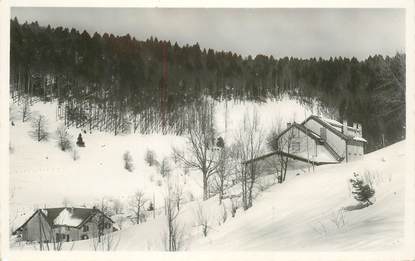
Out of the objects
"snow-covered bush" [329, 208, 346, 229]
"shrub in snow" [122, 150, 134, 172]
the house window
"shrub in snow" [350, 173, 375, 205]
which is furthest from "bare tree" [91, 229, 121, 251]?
"shrub in snow" [350, 173, 375, 205]

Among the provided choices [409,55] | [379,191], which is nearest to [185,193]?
[379,191]

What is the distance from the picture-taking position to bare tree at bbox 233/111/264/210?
7.82 metres

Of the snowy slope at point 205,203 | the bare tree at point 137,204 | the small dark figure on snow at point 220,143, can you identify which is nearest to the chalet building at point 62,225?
the snowy slope at point 205,203

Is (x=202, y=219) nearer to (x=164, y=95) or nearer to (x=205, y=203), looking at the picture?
(x=205, y=203)

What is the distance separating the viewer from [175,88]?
7809 millimetres

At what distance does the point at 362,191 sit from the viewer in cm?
757

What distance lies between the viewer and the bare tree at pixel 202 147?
7836 millimetres

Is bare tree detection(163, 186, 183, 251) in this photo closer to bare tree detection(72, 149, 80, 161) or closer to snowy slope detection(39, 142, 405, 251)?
snowy slope detection(39, 142, 405, 251)

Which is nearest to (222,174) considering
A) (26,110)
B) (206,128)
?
(206,128)

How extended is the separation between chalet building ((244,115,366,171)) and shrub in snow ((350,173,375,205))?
330 millimetres

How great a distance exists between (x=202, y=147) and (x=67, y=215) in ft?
6.49

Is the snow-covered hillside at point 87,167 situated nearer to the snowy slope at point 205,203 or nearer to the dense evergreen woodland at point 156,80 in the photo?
the snowy slope at point 205,203

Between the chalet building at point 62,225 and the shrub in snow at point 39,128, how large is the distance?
0.96m

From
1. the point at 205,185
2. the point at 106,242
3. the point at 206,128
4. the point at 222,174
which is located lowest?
the point at 106,242
